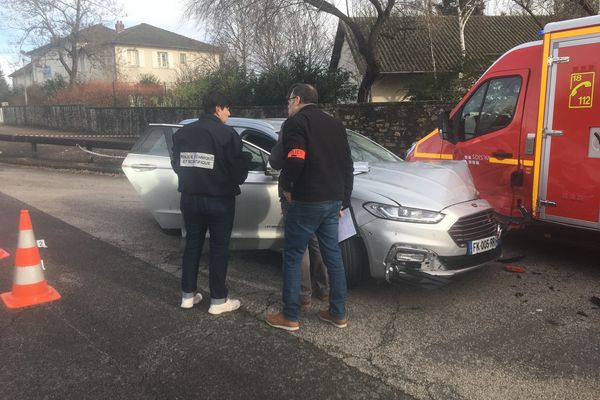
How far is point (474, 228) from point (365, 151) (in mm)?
1877

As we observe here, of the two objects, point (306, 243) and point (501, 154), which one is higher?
point (501, 154)

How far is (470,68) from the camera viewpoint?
1345 centimetres

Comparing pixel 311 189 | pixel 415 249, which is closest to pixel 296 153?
pixel 311 189

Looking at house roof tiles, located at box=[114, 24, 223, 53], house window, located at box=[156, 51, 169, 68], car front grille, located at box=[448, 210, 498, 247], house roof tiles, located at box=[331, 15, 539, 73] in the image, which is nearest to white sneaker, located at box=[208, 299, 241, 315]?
car front grille, located at box=[448, 210, 498, 247]

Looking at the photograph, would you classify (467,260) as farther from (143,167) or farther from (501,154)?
(143,167)

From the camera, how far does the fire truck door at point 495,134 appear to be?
5.79 metres

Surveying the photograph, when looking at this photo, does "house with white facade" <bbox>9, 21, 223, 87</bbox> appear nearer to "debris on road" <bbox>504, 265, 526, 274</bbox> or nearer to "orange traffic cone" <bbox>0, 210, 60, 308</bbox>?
"orange traffic cone" <bbox>0, 210, 60, 308</bbox>

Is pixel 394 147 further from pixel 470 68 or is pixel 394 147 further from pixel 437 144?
pixel 437 144

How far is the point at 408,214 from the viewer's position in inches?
171

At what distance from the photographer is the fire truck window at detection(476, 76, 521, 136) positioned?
584cm

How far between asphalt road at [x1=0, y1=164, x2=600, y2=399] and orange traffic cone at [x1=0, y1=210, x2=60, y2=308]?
124 mm

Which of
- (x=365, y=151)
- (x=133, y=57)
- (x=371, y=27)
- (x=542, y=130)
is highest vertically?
(x=133, y=57)

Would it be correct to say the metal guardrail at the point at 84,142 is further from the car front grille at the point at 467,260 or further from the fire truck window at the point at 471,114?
the car front grille at the point at 467,260

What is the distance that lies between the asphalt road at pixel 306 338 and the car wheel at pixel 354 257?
A: 236 millimetres
